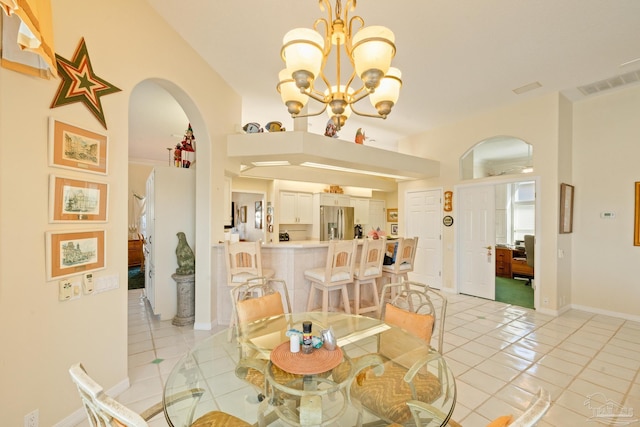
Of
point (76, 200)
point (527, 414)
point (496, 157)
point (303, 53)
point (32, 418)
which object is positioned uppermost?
point (496, 157)

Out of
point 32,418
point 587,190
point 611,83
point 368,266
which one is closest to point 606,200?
point 587,190

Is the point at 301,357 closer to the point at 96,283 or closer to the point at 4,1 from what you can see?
the point at 96,283

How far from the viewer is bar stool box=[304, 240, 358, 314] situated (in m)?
3.23

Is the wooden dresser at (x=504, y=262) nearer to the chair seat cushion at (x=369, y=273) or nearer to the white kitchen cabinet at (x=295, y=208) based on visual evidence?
the white kitchen cabinet at (x=295, y=208)

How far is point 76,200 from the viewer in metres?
1.84

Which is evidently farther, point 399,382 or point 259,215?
point 259,215

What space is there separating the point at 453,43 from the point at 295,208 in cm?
465

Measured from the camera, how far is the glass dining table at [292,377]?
1.30 metres

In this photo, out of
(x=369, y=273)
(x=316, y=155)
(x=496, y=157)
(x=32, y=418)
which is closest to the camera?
(x=32, y=418)

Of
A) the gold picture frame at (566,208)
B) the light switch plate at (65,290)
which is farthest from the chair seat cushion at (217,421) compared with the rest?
the gold picture frame at (566,208)

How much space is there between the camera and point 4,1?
1060 mm

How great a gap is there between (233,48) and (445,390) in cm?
361

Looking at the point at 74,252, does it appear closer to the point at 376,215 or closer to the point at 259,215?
the point at 259,215

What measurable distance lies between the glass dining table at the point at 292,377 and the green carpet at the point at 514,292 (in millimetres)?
4128
